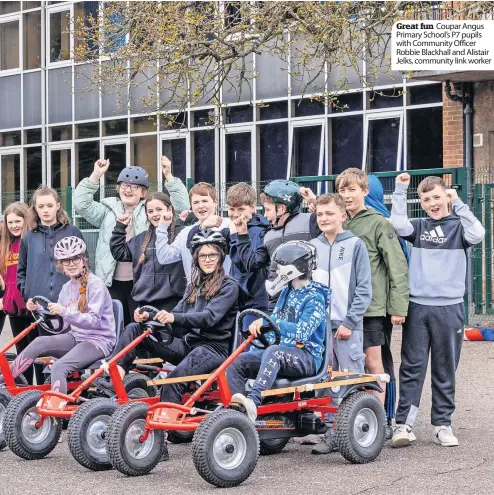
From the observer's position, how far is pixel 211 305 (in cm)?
836

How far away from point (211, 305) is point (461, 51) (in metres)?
7.07

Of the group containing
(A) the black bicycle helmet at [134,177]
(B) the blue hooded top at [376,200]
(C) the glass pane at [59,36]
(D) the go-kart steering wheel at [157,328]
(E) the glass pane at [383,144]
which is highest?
(C) the glass pane at [59,36]

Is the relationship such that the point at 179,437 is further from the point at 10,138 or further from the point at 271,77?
the point at 10,138

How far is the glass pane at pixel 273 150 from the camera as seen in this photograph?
80.8 feet

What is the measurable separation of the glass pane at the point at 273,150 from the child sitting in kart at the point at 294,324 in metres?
16.5


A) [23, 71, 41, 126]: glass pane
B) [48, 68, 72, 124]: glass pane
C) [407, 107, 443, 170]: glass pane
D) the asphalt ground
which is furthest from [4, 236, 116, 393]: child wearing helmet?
[23, 71, 41, 126]: glass pane

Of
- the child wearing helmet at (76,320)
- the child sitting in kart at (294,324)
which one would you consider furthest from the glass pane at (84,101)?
the child sitting in kart at (294,324)

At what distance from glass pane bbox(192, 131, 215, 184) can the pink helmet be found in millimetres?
16643

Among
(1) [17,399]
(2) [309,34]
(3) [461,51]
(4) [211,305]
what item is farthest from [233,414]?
(2) [309,34]

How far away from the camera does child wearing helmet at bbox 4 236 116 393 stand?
8859 millimetres

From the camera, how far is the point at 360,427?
26.3 ft

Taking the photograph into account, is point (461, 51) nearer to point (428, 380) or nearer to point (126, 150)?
point (428, 380)

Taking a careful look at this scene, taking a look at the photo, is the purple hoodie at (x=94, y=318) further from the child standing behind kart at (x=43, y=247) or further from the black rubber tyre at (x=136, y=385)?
the child standing behind kart at (x=43, y=247)

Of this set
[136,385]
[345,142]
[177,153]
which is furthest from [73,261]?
[177,153]
